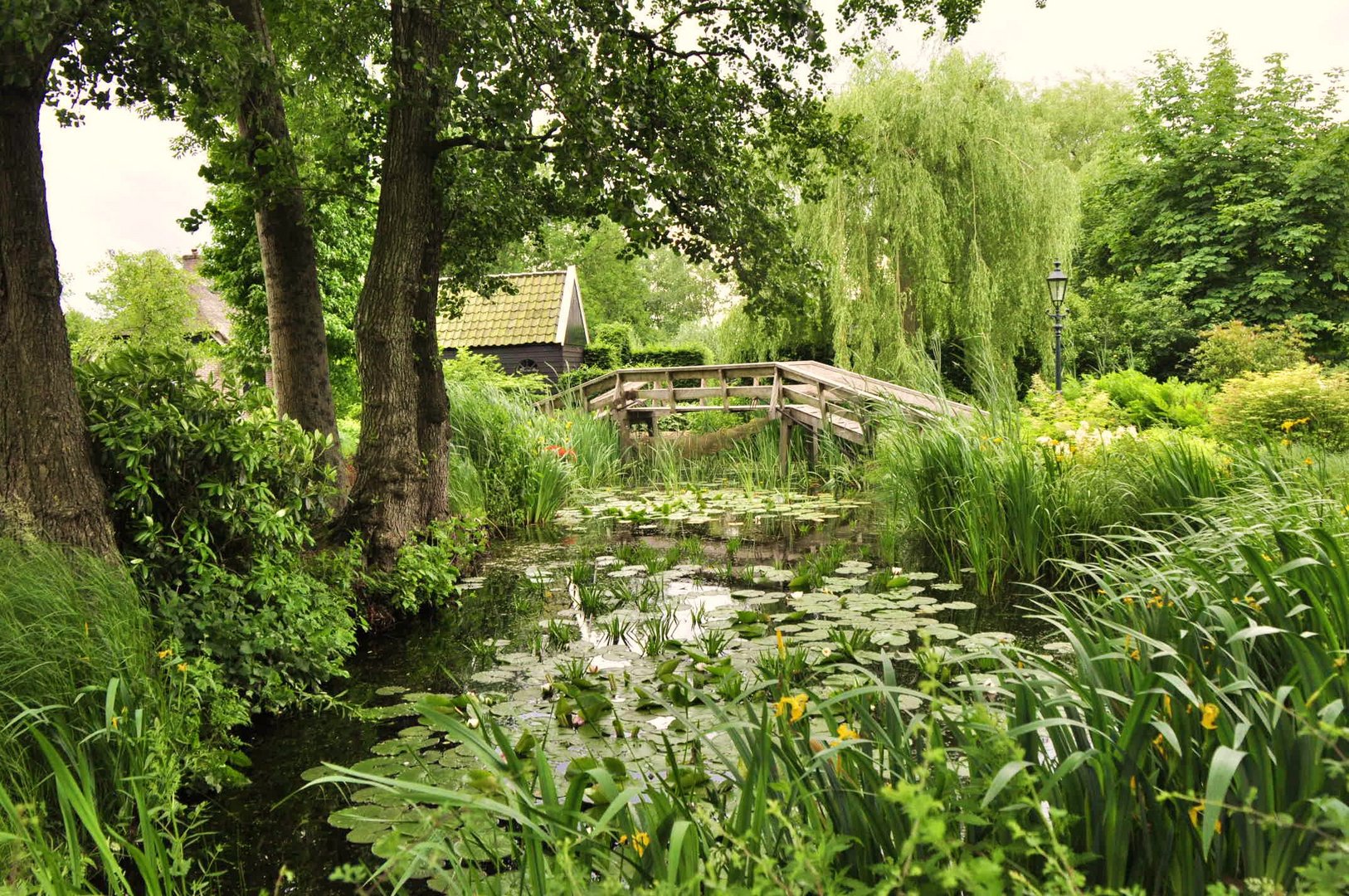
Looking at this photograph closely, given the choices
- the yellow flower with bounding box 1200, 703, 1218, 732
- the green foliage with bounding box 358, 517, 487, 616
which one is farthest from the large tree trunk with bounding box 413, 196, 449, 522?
the yellow flower with bounding box 1200, 703, 1218, 732

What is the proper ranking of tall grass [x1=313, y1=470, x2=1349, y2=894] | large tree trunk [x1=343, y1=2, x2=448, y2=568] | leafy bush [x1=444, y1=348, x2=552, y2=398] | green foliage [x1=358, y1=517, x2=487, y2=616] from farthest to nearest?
leafy bush [x1=444, y1=348, x2=552, y2=398]
large tree trunk [x1=343, y1=2, x2=448, y2=568]
green foliage [x1=358, y1=517, x2=487, y2=616]
tall grass [x1=313, y1=470, x2=1349, y2=894]

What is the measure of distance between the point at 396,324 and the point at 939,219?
437 inches

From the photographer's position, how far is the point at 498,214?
24.1ft

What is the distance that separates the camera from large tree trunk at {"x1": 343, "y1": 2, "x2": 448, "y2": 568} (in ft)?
19.9

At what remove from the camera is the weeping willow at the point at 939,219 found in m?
14.9

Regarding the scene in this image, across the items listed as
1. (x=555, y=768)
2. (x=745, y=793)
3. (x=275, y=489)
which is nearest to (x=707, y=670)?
(x=555, y=768)

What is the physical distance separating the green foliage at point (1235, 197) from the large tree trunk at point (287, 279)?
63.4 feet

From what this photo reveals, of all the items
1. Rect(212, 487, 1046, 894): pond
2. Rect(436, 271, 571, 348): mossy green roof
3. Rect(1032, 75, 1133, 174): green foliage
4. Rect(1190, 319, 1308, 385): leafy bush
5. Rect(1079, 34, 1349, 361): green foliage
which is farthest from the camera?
Rect(1032, 75, 1133, 174): green foliage

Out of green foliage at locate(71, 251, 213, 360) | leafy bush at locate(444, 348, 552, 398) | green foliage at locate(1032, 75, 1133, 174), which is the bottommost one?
leafy bush at locate(444, 348, 552, 398)

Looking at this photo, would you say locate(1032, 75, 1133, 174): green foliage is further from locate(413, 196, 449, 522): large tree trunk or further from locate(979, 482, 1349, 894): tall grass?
locate(979, 482, 1349, 894): tall grass

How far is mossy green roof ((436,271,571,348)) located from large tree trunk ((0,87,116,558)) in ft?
63.0

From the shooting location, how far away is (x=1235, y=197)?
20406 millimetres

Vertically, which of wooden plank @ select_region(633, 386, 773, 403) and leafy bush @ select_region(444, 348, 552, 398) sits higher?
leafy bush @ select_region(444, 348, 552, 398)

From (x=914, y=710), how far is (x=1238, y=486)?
300cm
